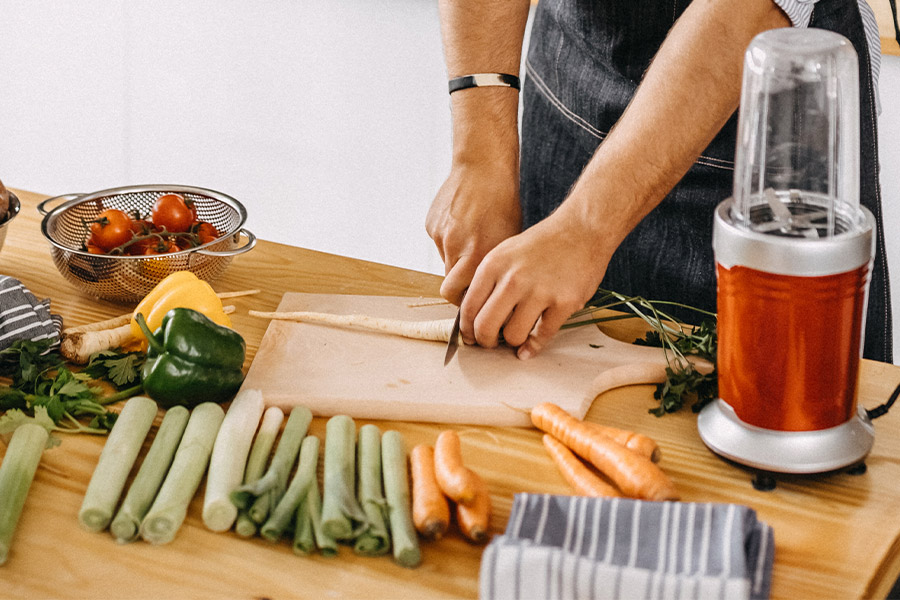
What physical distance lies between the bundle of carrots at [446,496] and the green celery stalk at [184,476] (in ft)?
0.77

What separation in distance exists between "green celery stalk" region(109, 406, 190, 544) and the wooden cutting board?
128 mm

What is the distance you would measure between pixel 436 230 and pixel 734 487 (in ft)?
2.26

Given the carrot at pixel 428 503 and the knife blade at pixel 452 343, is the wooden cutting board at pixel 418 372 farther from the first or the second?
the carrot at pixel 428 503

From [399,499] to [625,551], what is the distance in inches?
9.3

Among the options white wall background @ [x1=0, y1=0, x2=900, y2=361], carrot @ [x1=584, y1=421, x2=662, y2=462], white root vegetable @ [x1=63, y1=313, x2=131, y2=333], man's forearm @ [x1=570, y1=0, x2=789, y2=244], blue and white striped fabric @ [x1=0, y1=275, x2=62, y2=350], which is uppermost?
man's forearm @ [x1=570, y1=0, x2=789, y2=244]

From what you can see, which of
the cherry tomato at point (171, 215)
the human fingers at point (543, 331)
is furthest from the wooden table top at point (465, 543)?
the cherry tomato at point (171, 215)

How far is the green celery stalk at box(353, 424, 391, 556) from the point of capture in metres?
0.86

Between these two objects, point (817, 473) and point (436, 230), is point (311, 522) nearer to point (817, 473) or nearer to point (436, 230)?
point (817, 473)

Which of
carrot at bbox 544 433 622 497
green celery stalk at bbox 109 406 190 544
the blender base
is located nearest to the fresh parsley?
green celery stalk at bbox 109 406 190 544

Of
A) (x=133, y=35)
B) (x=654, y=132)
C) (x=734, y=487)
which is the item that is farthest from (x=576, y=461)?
(x=133, y=35)

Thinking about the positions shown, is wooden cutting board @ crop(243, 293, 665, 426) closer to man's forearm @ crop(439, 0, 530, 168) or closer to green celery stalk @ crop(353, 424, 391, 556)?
green celery stalk @ crop(353, 424, 391, 556)

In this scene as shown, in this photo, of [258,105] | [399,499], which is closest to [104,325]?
[399,499]

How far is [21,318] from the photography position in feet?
3.98

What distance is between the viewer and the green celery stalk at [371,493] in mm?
857
